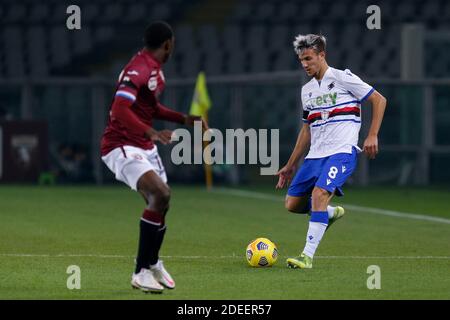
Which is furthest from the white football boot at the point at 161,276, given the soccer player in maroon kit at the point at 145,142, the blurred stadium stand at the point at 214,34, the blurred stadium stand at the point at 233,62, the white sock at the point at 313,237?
the blurred stadium stand at the point at 214,34

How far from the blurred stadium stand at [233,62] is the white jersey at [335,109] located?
13426mm

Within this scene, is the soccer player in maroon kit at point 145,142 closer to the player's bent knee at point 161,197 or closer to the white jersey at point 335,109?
the player's bent knee at point 161,197

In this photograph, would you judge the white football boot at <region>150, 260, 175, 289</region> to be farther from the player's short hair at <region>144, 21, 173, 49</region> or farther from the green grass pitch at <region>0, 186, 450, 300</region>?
the player's short hair at <region>144, 21, 173, 49</region>

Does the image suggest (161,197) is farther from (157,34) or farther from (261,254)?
(261,254)

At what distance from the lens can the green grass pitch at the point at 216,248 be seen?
974cm

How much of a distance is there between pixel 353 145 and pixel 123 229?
4852mm

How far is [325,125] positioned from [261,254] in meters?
1.34

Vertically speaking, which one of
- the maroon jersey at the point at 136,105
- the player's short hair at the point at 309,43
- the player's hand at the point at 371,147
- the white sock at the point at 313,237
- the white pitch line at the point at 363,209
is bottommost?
the white pitch line at the point at 363,209

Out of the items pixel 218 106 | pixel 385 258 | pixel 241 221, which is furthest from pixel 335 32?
pixel 385 258

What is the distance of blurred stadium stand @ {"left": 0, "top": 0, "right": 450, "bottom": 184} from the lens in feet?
93.5

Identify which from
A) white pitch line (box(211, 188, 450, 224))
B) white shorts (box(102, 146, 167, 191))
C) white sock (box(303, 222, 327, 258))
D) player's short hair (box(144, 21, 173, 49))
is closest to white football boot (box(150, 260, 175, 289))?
white shorts (box(102, 146, 167, 191))

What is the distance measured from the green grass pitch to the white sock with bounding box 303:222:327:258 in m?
0.20

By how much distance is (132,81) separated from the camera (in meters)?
9.32
